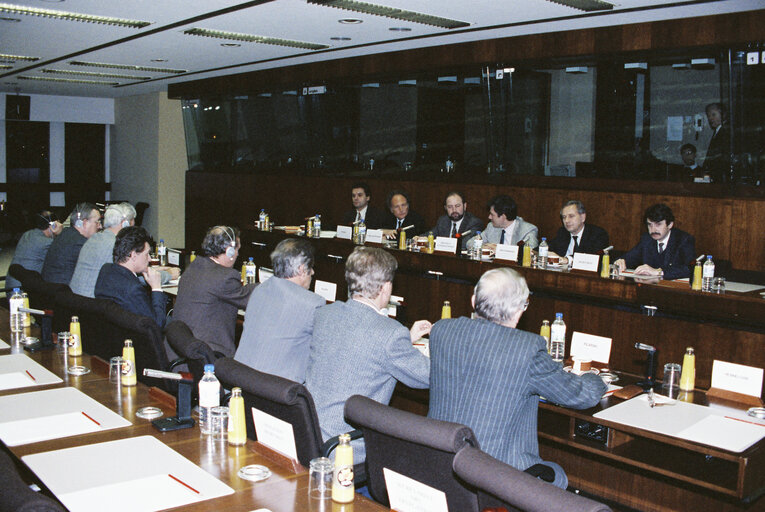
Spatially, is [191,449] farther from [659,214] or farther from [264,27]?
[264,27]

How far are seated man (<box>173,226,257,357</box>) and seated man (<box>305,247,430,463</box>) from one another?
1439 millimetres

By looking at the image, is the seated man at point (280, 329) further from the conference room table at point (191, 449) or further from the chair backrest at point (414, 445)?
the chair backrest at point (414, 445)

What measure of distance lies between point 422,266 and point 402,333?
3.30 m

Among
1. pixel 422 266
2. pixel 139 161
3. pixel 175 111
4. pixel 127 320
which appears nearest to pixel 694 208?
pixel 422 266

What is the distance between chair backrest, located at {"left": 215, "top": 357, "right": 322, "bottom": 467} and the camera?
2299 mm

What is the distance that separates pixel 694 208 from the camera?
6250mm

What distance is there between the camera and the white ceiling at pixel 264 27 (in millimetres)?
5410

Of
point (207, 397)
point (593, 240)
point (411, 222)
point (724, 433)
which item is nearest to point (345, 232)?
point (411, 222)

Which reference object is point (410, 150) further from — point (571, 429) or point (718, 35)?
point (571, 429)

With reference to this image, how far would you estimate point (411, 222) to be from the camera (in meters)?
7.66

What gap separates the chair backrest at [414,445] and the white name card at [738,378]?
1.65 metres

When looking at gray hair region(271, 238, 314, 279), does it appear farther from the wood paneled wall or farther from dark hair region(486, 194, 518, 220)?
the wood paneled wall

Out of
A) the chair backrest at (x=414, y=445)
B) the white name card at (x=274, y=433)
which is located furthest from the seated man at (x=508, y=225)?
the chair backrest at (x=414, y=445)

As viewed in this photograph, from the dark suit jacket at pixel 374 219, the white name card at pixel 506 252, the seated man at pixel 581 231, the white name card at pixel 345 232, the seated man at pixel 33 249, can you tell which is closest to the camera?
the white name card at pixel 506 252
